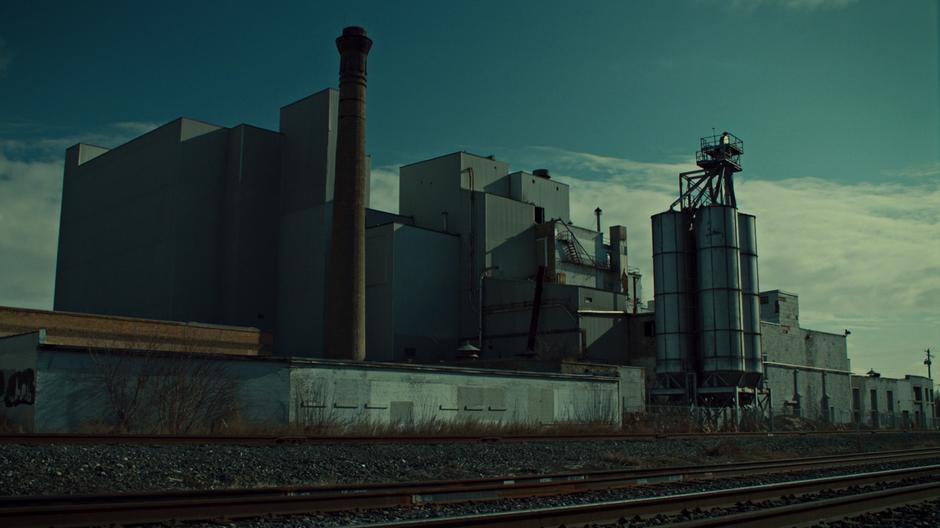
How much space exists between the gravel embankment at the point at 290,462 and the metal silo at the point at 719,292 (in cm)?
1900

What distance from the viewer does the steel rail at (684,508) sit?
818cm

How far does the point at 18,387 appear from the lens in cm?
2258

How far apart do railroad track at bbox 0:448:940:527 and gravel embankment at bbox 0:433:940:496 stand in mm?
1632

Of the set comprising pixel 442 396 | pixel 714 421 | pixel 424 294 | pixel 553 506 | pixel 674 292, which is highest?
pixel 424 294

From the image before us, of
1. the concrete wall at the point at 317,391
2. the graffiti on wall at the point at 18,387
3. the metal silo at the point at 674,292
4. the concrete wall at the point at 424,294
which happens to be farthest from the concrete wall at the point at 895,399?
the graffiti on wall at the point at 18,387

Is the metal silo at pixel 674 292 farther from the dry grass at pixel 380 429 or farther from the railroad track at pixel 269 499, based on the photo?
the railroad track at pixel 269 499

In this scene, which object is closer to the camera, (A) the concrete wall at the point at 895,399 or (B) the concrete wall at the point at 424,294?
(B) the concrete wall at the point at 424,294

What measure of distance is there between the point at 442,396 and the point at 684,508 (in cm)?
2000

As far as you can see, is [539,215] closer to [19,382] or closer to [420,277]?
[420,277]

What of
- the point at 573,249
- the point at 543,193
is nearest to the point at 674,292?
the point at 573,249

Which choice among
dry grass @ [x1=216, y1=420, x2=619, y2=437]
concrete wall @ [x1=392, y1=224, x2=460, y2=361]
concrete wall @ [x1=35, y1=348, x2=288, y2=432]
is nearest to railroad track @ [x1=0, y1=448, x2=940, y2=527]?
dry grass @ [x1=216, y1=420, x2=619, y2=437]

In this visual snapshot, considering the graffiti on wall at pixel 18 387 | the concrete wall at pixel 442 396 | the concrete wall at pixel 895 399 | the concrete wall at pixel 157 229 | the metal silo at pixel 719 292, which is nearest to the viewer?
the graffiti on wall at pixel 18 387

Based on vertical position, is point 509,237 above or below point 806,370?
above

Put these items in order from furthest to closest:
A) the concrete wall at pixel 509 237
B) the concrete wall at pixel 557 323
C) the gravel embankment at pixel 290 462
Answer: the concrete wall at pixel 509 237 → the concrete wall at pixel 557 323 → the gravel embankment at pixel 290 462
